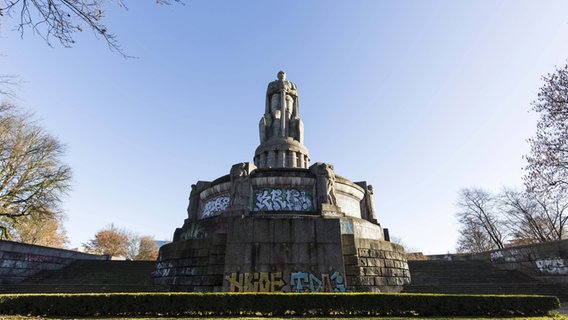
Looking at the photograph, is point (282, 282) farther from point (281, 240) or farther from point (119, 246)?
point (119, 246)

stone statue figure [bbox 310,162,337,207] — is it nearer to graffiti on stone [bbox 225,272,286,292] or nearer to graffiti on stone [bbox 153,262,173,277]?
graffiti on stone [bbox 225,272,286,292]

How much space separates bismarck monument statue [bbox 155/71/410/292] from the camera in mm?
10227

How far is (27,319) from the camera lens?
667 cm

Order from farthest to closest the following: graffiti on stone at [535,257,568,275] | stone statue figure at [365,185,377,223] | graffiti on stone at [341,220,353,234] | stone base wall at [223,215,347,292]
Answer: stone statue figure at [365,185,377,223]
graffiti on stone at [535,257,568,275]
graffiti on stone at [341,220,353,234]
stone base wall at [223,215,347,292]

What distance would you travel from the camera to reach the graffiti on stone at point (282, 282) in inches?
389

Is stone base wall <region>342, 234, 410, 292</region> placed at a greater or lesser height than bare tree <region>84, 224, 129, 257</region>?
lesser

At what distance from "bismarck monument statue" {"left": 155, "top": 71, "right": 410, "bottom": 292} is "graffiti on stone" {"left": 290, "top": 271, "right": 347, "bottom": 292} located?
3 centimetres

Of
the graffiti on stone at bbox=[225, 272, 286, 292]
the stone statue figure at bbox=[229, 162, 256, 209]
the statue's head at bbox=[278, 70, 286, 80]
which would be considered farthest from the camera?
the statue's head at bbox=[278, 70, 286, 80]

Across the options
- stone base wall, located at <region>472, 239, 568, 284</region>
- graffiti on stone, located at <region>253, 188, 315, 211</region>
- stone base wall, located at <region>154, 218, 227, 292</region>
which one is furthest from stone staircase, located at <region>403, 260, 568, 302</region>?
stone base wall, located at <region>154, 218, 227, 292</region>

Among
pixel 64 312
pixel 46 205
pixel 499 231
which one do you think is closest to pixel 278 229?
pixel 64 312

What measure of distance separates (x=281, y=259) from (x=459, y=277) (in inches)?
403

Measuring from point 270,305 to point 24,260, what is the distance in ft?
53.9

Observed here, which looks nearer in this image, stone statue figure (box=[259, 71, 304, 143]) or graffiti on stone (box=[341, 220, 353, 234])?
graffiti on stone (box=[341, 220, 353, 234])

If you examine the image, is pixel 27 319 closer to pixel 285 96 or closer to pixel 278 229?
pixel 278 229
